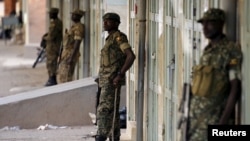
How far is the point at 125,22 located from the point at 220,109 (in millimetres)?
6325

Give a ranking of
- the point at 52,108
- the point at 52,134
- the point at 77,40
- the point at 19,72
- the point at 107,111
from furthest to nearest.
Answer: the point at 19,72 → the point at 77,40 → the point at 52,108 → the point at 52,134 → the point at 107,111

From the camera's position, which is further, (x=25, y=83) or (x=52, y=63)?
(x=25, y=83)

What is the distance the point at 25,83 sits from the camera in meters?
19.2

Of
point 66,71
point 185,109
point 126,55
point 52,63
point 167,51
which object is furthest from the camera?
point 52,63

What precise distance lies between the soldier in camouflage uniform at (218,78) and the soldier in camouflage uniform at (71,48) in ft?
26.7

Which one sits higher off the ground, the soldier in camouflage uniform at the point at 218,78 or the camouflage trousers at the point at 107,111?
the soldier in camouflage uniform at the point at 218,78

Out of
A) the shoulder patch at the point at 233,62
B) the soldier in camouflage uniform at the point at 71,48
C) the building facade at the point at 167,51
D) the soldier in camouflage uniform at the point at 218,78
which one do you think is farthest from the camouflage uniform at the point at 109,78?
the soldier in camouflage uniform at the point at 71,48

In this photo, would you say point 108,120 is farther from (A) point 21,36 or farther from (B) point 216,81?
(A) point 21,36

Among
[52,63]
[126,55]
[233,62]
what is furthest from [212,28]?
[52,63]

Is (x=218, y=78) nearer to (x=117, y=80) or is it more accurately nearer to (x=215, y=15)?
(x=215, y=15)

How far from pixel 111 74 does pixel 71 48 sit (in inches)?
199

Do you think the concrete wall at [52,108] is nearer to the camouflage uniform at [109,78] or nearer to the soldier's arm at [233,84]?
the camouflage uniform at [109,78]

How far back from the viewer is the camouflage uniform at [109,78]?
983cm

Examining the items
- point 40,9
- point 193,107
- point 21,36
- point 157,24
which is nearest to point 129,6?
point 157,24
